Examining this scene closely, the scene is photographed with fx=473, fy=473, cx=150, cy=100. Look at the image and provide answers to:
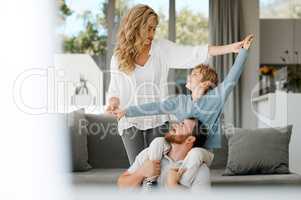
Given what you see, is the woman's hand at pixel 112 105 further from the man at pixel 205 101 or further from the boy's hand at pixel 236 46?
the boy's hand at pixel 236 46

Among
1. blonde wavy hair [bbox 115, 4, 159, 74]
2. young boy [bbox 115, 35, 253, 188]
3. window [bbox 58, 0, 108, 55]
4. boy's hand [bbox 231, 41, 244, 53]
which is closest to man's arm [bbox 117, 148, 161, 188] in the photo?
young boy [bbox 115, 35, 253, 188]

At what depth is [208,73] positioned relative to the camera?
2908mm

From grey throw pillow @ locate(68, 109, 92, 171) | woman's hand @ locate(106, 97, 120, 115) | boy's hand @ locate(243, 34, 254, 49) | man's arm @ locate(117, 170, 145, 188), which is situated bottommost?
man's arm @ locate(117, 170, 145, 188)

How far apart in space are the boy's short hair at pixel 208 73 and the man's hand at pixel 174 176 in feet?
1.91

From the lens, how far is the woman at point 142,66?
2.93 meters

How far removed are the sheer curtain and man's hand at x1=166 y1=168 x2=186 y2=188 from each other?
42cm

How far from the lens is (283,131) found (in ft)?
9.62

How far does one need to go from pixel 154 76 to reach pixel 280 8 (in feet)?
2.94

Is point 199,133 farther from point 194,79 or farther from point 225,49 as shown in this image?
point 225,49

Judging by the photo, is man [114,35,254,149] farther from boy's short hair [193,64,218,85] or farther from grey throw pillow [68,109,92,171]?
grey throw pillow [68,109,92,171]

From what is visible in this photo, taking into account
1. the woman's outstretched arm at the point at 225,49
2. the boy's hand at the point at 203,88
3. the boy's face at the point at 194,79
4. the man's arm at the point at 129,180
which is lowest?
the man's arm at the point at 129,180

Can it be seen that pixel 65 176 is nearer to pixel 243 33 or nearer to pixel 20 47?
pixel 20 47

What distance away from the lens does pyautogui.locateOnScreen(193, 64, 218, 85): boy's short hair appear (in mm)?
2904

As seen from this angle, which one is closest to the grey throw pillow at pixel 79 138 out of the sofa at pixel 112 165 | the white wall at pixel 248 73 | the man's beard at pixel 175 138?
the sofa at pixel 112 165
